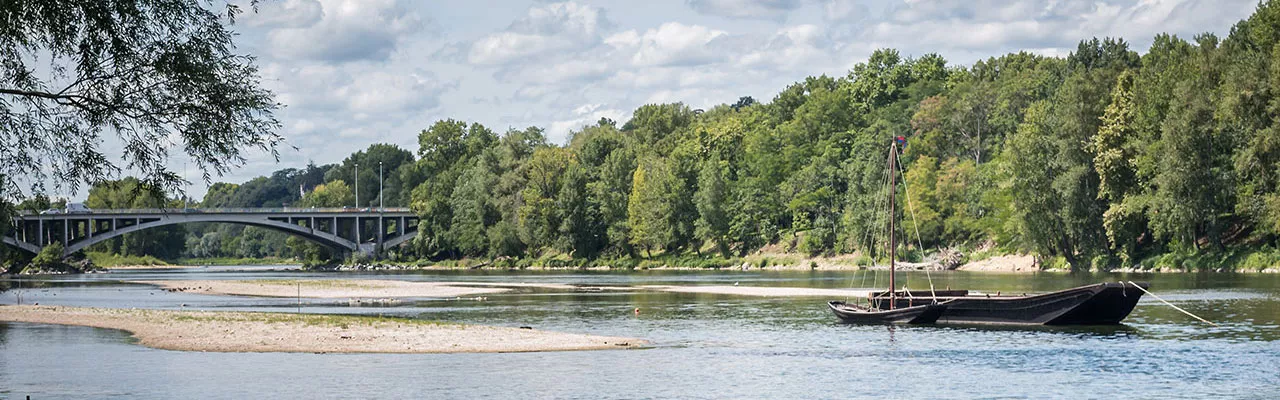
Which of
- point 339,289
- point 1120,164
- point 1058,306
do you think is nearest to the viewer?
point 1058,306

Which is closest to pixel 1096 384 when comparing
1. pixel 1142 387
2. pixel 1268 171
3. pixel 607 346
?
pixel 1142 387

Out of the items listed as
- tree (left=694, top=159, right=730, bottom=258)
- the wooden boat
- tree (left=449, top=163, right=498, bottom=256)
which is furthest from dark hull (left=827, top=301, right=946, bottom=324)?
tree (left=449, top=163, right=498, bottom=256)

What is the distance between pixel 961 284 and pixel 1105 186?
27.8 metres

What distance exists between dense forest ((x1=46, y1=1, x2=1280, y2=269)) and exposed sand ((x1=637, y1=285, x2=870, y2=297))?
355 inches

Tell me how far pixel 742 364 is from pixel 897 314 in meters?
17.4

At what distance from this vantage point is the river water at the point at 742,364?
3597 centimetres

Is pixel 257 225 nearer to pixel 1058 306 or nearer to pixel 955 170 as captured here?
pixel 955 170

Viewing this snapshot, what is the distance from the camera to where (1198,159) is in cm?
10194

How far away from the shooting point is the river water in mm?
35969

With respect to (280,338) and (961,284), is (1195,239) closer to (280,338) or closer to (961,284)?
(961,284)

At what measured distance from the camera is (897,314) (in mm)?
58344

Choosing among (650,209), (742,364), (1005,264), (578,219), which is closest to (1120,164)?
(1005,264)

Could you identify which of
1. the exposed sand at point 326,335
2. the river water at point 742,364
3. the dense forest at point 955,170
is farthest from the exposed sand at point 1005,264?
the exposed sand at point 326,335

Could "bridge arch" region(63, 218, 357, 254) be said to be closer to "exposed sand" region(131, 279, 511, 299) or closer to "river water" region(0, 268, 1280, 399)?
"exposed sand" region(131, 279, 511, 299)
